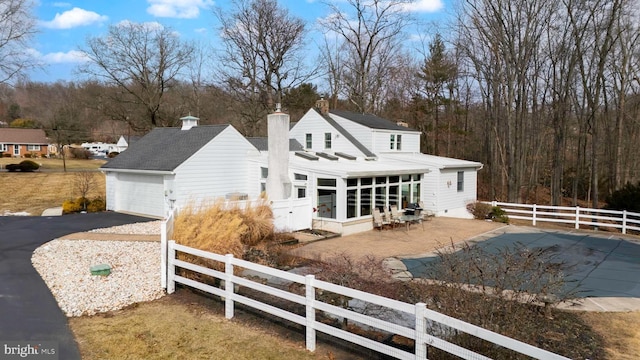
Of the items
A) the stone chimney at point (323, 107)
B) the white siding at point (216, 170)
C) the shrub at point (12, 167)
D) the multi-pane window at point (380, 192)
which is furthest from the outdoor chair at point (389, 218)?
the shrub at point (12, 167)

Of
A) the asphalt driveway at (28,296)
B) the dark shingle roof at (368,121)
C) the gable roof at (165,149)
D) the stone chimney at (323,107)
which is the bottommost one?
the asphalt driveway at (28,296)

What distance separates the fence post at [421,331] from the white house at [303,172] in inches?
425

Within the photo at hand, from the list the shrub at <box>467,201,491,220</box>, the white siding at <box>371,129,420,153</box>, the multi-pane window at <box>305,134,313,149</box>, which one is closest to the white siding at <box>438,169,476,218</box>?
the shrub at <box>467,201,491,220</box>

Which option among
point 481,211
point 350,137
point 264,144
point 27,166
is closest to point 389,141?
point 350,137

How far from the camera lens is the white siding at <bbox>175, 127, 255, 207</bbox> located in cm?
1911

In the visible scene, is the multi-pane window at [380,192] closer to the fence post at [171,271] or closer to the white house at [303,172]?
the white house at [303,172]

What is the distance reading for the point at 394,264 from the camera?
11805 millimetres

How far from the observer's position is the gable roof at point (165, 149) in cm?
1964

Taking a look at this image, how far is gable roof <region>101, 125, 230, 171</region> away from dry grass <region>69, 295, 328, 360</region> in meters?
12.1

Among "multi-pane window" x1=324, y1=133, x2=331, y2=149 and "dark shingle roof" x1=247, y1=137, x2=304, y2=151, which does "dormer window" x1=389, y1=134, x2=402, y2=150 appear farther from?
"dark shingle roof" x1=247, y1=137, x2=304, y2=151

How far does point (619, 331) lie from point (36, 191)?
107 ft

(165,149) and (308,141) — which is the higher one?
(308,141)

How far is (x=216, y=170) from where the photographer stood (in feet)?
66.6

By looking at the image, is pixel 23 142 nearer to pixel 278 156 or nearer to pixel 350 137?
pixel 350 137
